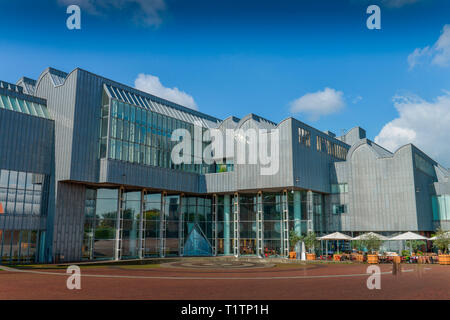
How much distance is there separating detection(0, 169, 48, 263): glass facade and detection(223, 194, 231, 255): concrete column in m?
21.1

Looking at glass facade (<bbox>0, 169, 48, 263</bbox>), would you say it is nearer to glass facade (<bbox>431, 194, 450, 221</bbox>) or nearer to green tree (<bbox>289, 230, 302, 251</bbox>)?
green tree (<bbox>289, 230, 302, 251</bbox>)

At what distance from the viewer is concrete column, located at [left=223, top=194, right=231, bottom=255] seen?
4928cm

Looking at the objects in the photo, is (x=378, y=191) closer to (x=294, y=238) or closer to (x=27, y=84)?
(x=294, y=238)

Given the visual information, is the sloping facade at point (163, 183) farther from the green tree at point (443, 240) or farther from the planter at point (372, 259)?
the planter at point (372, 259)

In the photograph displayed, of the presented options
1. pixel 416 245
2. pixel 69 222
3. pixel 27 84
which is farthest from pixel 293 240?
pixel 27 84

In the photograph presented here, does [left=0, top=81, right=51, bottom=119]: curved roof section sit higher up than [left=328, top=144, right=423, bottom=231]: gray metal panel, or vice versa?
[left=0, top=81, right=51, bottom=119]: curved roof section

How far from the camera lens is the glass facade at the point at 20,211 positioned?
115 ft

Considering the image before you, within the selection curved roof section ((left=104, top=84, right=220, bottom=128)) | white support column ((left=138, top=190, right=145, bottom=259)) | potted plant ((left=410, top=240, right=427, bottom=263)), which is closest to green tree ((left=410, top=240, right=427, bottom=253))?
potted plant ((left=410, top=240, right=427, bottom=263))

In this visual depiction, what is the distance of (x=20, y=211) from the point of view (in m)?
36.1

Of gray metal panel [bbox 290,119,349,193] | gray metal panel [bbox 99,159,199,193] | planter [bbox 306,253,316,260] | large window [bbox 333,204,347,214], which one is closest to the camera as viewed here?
gray metal panel [bbox 99,159,199,193]

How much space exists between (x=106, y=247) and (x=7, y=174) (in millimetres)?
12008

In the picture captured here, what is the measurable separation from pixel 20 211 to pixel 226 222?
23.5 meters
